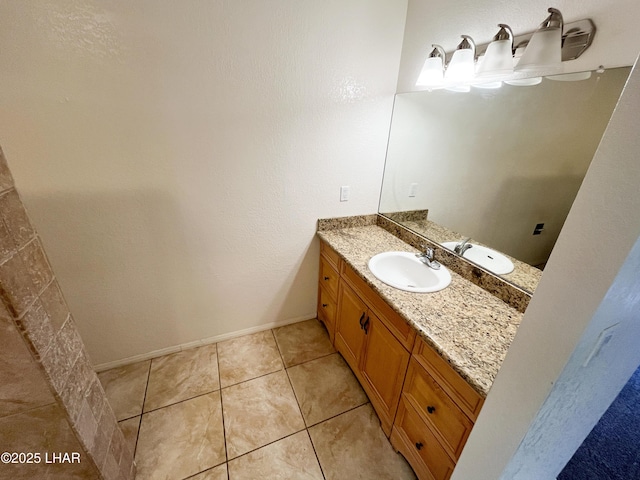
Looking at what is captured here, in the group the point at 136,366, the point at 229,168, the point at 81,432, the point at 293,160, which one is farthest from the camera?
the point at 136,366

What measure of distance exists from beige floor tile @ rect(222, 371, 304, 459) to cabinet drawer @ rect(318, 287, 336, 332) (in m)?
0.47

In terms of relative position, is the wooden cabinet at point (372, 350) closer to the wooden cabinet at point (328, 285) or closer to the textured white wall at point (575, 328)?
the wooden cabinet at point (328, 285)

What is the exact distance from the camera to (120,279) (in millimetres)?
1535

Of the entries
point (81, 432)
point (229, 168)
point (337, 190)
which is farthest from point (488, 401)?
point (229, 168)

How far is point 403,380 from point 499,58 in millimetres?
1441

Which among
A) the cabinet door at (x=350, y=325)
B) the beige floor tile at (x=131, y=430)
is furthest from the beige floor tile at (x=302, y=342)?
the beige floor tile at (x=131, y=430)

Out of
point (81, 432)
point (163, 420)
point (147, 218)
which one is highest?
point (147, 218)

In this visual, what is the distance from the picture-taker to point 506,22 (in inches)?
43.5

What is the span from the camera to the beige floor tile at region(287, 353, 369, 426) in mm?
1508

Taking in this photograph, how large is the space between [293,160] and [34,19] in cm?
120

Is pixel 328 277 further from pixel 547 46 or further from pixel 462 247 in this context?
pixel 547 46

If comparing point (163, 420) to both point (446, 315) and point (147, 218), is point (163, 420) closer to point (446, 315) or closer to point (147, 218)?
point (147, 218)

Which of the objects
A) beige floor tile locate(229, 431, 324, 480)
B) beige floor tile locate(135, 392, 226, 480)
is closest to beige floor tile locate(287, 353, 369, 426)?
beige floor tile locate(229, 431, 324, 480)

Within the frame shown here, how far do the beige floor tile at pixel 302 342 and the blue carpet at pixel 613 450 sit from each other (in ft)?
4.59
